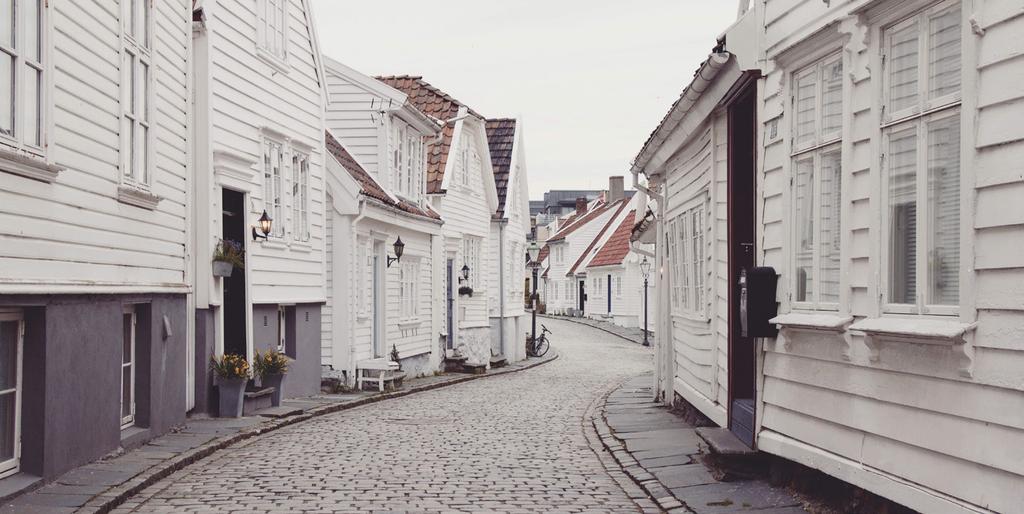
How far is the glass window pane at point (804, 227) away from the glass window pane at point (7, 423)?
19.1ft

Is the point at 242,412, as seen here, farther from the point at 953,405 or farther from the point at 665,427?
the point at 953,405

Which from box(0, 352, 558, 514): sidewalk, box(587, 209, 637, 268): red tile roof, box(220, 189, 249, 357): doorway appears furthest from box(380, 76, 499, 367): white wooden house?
box(587, 209, 637, 268): red tile roof

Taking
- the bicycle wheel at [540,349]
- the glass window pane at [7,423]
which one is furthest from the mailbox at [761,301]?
the bicycle wheel at [540,349]

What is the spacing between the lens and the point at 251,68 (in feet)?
54.3

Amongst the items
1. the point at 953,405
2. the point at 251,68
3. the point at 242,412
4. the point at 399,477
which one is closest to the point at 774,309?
the point at 953,405

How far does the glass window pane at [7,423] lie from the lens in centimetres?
880

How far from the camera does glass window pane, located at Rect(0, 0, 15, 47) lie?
8336 millimetres

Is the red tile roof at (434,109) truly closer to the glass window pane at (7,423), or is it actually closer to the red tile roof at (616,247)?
the glass window pane at (7,423)

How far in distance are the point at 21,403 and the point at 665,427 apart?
758 cm

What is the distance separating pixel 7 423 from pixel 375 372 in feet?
42.0

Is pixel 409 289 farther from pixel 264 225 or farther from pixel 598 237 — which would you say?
pixel 598 237

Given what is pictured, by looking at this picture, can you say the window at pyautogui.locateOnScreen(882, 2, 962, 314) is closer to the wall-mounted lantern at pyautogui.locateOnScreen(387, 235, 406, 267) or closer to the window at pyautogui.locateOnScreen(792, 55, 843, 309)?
the window at pyautogui.locateOnScreen(792, 55, 843, 309)

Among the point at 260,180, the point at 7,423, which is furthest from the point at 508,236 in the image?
the point at 7,423

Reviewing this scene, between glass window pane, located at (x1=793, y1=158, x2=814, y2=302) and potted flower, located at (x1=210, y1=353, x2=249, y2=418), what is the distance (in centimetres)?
806
